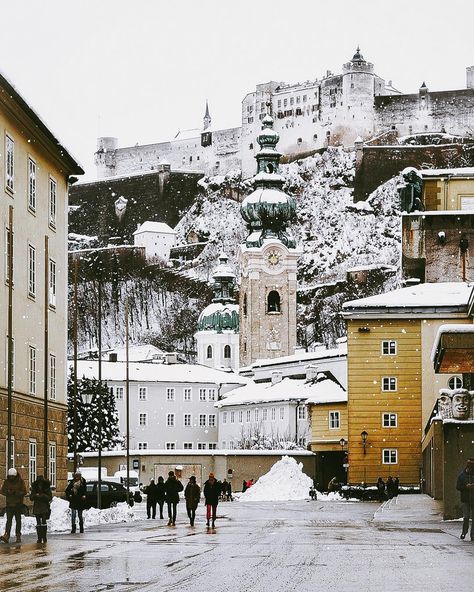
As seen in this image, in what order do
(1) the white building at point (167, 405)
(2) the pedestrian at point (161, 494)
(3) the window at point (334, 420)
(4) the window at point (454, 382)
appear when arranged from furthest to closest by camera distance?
(1) the white building at point (167, 405), (3) the window at point (334, 420), (4) the window at point (454, 382), (2) the pedestrian at point (161, 494)

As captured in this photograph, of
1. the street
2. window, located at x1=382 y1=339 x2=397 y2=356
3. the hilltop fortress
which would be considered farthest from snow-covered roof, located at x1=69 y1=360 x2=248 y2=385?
the street

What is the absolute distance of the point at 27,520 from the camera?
2817 centimetres

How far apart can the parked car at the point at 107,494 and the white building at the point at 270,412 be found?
3876 centimetres

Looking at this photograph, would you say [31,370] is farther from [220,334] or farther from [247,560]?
[220,334]

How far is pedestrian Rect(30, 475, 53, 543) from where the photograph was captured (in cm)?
2302

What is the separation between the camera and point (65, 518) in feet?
98.0

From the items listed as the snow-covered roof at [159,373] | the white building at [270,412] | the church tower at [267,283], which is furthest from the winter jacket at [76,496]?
the church tower at [267,283]

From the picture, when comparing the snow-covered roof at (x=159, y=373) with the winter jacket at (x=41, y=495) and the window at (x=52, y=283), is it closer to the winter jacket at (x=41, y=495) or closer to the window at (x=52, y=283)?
the window at (x=52, y=283)

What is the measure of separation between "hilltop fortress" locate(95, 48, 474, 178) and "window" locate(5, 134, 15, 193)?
136 metres

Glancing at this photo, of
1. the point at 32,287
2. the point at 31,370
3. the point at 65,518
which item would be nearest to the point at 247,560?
the point at 65,518

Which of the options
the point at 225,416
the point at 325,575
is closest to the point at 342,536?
the point at 325,575

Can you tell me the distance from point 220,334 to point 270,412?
38.1 metres

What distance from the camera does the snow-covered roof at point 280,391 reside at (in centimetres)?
8412

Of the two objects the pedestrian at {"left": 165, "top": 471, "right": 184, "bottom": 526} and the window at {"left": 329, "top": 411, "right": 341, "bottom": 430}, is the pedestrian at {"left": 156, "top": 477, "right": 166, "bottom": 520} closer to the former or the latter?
the pedestrian at {"left": 165, "top": 471, "right": 184, "bottom": 526}
